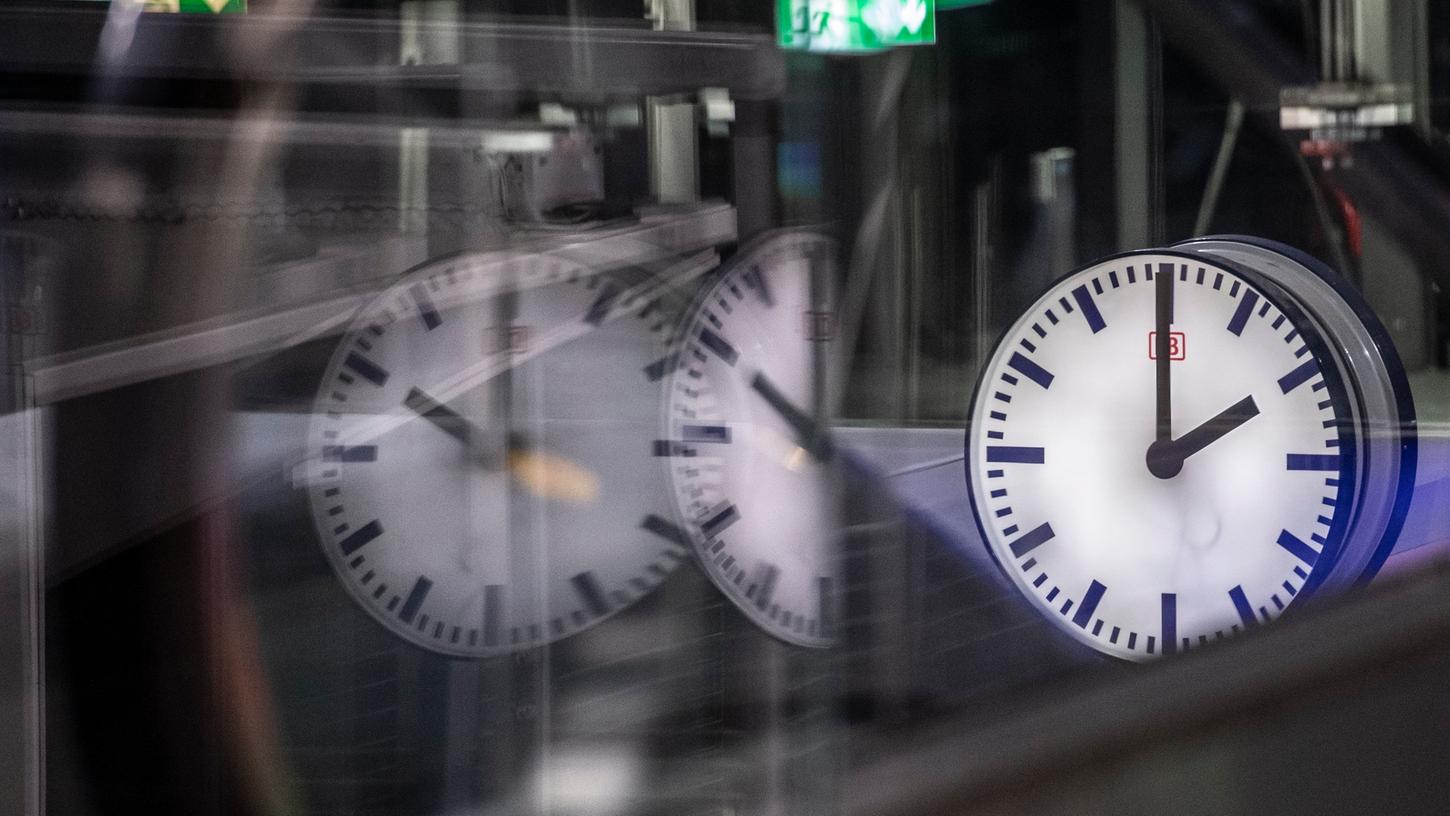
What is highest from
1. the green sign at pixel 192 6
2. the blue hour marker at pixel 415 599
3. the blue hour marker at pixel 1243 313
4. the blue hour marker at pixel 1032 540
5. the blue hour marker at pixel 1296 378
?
the green sign at pixel 192 6

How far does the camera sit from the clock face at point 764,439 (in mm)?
1391

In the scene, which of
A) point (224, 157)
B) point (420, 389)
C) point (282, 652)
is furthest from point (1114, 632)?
point (224, 157)

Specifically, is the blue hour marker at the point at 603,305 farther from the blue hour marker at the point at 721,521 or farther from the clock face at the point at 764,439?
the blue hour marker at the point at 721,521

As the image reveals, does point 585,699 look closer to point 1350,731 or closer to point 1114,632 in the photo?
point 1114,632

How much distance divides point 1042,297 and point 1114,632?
0.26m

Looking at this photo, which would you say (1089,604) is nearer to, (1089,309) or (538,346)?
(1089,309)

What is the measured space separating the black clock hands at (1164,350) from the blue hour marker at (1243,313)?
0.15ft

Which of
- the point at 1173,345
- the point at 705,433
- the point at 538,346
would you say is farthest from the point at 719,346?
the point at 1173,345

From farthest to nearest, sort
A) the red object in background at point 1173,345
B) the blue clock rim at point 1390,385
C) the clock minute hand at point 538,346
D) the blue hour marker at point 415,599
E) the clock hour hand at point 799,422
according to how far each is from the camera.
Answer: the blue hour marker at point 415,599, the clock minute hand at point 538,346, the clock hour hand at point 799,422, the red object in background at point 1173,345, the blue clock rim at point 1390,385

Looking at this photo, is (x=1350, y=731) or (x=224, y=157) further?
(x=224, y=157)

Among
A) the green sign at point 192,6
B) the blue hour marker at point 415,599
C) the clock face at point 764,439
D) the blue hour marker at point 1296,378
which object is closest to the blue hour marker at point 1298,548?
the blue hour marker at point 1296,378

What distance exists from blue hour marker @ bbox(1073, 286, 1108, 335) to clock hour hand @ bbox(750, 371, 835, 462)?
0.23 metres

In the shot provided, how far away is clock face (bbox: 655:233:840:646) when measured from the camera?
139 centimetres

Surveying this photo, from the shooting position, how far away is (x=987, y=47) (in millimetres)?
1312
